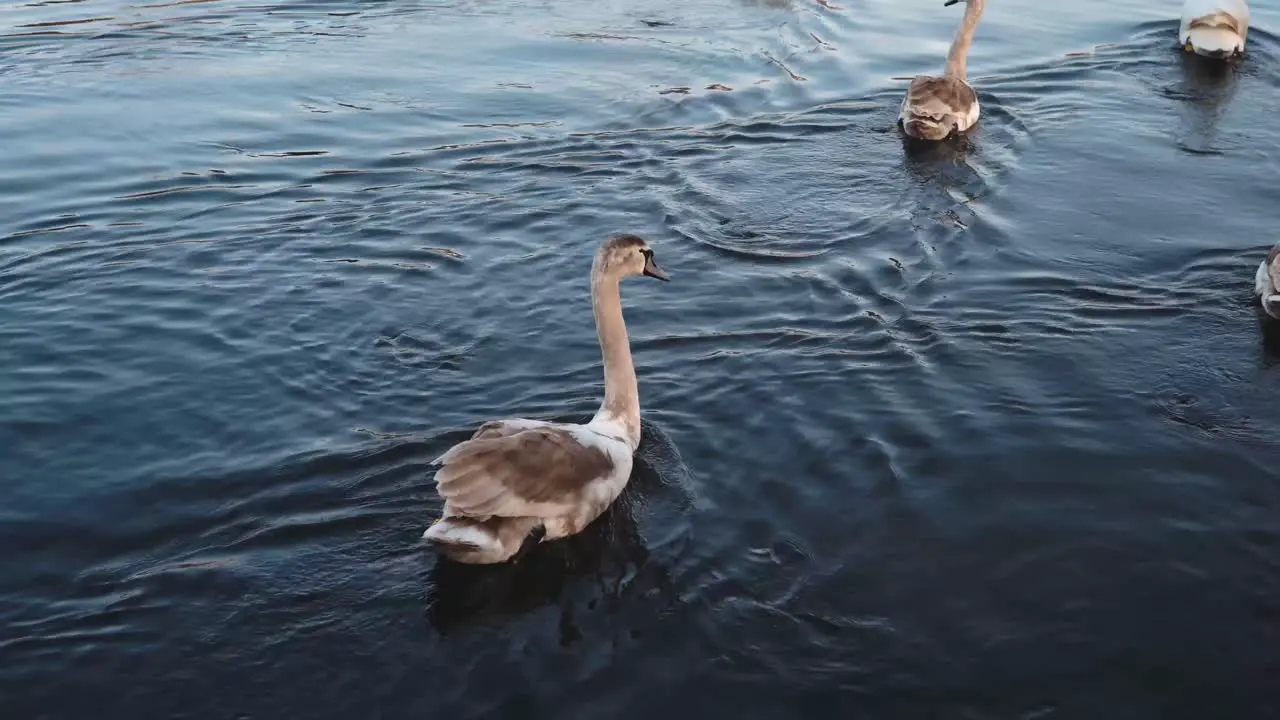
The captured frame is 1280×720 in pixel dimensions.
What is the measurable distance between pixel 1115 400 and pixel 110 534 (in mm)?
7425

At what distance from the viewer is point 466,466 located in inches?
340

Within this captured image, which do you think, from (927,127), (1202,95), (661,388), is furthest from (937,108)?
(661,388)

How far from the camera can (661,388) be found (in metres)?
11.4

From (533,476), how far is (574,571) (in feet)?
2.17

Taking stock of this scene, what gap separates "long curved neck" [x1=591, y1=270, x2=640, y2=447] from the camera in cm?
1015

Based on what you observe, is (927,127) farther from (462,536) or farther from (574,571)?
(462,536)

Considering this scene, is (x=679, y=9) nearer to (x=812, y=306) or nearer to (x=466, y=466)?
(x=812, y=306)

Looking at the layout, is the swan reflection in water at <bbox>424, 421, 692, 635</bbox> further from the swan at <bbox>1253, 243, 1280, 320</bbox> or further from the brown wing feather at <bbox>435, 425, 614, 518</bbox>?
the swan at <bbox>1253, 243, 1280, 320</bbox>

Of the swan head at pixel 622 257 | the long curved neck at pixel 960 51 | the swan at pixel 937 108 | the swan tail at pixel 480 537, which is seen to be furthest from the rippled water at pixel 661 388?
the swan head at pixel 622 257

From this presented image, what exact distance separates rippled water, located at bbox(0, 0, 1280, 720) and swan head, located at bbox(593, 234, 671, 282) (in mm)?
1193

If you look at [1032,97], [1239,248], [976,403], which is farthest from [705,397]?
[1032,97]

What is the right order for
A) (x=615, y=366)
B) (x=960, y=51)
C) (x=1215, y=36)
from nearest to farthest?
(x=615, y=366), (x=960, y=51), (x=1215, y=36)

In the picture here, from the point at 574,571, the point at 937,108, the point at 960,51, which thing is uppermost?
the point at 960,51

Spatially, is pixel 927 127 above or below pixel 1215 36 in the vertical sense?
below
